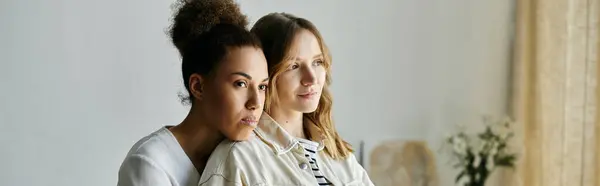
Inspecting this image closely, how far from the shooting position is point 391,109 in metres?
2.97

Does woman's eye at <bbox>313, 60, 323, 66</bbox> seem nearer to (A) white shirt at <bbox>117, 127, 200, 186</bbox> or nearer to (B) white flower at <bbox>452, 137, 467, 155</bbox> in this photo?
(A) white shirt at <bbox>117, 127, 200, 186</bbox>

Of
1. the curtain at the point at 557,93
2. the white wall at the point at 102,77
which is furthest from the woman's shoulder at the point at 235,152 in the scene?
the curtain at the point at 557,93

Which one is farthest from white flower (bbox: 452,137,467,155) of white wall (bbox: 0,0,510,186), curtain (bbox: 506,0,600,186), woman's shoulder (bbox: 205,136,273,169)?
woman's shoulder (bbox: 205,136,273,169)

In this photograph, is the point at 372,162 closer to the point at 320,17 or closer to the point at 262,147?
the point at 320,17

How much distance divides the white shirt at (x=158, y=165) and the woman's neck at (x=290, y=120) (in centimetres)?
21

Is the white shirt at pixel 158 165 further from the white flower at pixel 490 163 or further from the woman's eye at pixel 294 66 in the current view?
the white flower at pixel 490 163

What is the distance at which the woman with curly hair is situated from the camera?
1270mm

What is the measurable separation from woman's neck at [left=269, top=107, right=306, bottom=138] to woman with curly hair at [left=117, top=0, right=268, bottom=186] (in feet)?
0.43

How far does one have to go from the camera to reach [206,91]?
1.29 meters

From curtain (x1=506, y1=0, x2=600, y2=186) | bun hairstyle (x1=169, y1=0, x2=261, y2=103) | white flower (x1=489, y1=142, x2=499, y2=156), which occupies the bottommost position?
white flower (x1=489, y1=142, x2=499, y2=156)

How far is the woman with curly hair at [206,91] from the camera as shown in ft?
4.17

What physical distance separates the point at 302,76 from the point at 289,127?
4.6 inches

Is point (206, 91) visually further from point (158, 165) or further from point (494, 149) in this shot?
point (494, 149)

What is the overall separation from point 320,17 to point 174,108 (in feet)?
2.17
